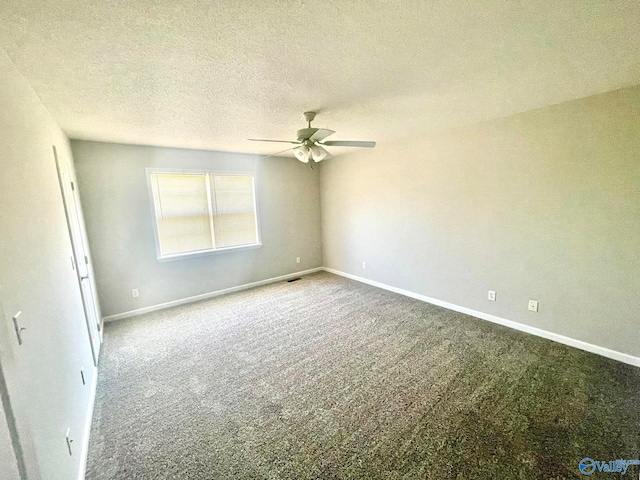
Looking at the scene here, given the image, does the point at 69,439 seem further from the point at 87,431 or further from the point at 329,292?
the point at 329,292

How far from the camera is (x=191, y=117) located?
8.23 ft

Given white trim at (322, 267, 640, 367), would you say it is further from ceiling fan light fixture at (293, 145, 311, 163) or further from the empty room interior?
ceiling fan light fixture at (293, 145, 311, 163)

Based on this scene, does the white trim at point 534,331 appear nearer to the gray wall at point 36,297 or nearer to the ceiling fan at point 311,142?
the ceiling fan at point 311,142

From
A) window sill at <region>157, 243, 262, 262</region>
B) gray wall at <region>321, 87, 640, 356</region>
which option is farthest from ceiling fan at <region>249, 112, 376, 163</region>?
window sill at <region>157, 243, 262, 262</region>

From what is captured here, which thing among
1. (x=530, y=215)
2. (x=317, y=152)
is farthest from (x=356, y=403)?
(x=530, y=215)

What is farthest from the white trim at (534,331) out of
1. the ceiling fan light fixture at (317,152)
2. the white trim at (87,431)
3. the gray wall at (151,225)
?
the white trim at (87,431)

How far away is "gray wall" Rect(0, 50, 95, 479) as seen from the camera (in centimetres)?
96

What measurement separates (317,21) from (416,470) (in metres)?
2.41

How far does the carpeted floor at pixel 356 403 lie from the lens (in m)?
1.53

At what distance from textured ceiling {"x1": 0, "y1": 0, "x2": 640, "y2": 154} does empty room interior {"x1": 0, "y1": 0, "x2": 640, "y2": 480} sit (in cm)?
2

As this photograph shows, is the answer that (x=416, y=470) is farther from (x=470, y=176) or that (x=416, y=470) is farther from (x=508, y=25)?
(x=470, y=176)

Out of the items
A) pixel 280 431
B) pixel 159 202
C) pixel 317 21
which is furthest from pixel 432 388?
pixel 159 202

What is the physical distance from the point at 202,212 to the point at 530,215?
428 centimetres

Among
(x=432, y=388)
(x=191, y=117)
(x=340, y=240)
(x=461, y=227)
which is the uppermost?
(x=191, y=117)
